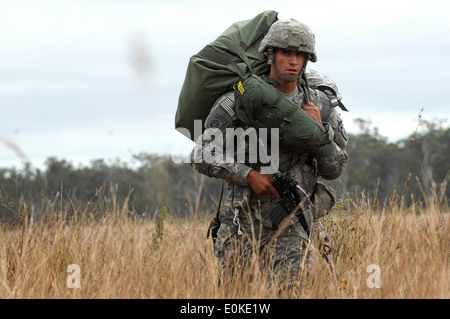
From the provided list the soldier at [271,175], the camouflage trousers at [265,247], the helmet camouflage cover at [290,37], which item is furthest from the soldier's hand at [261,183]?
the helmet camouflage cover at [290,37]

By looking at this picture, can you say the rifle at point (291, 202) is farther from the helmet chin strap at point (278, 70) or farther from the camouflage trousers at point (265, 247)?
the helmet chin strap at point (278, 70)

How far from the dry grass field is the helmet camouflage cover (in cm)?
119

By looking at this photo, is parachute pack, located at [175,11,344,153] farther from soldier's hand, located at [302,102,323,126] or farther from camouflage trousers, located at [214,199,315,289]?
camouflage trousers, located at [214,199,315,289]

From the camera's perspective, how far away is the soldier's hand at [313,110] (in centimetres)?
468

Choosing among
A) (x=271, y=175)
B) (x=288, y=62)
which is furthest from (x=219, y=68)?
(x=271, y=175)

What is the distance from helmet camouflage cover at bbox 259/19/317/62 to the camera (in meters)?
4.62

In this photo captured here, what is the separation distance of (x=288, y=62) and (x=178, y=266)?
55.6 inches

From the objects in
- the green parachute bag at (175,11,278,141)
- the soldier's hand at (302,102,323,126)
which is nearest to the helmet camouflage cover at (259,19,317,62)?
the green parachute bag at (175,11,278,141)

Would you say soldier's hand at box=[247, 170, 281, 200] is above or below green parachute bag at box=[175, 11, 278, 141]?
below
